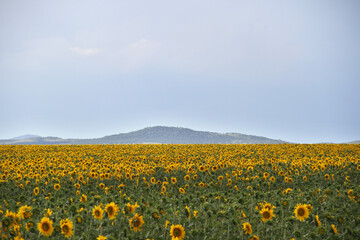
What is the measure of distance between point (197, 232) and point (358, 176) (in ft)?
47.3

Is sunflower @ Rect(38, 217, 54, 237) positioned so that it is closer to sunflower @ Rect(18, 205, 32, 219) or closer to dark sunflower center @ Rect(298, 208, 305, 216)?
sunflower @ Rect(18, 205, 32, 219)

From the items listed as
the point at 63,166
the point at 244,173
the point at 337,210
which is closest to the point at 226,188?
the point at 244,173

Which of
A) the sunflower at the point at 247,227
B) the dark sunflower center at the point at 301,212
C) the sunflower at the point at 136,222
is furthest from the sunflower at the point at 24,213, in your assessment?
the dark sunflower center at the point at 301,212

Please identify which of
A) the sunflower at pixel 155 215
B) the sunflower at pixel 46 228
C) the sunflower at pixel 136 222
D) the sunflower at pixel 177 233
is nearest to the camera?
the sunflower at pixel 46 228

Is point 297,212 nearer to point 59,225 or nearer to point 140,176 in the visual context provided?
point 59,225

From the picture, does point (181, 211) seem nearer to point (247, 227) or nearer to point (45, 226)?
point (247, 227)

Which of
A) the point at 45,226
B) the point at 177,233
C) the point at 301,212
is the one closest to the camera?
the point at 45,226

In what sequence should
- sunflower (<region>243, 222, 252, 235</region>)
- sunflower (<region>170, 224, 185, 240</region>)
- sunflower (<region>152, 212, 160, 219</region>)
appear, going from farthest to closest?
sunflower (<region>152, 212, 160, 219</region>)
sunflower (<region>243, 222, 252, 235</region>)
sunflower (<region>170, 224, 185, 240</region>)

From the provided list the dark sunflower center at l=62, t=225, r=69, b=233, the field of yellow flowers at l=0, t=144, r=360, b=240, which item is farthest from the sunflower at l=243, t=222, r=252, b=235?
the dark sunflower center at l=62, t=225, r=69, b=233

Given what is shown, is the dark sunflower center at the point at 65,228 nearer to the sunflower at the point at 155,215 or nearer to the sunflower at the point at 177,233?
the sunflower at the point at 177,233

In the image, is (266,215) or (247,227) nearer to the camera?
(247,227)

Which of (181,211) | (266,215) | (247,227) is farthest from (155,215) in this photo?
(266,215)

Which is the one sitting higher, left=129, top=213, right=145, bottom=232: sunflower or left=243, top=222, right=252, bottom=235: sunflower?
left=129, top=213, right=145, bottom=232: sunflower

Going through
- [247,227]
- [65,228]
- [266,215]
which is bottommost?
[247,227]
